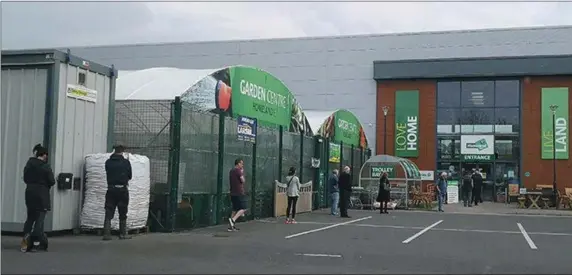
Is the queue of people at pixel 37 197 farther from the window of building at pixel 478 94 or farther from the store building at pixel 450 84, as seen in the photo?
the window of building at pixel 478 94

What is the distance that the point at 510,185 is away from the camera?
117 feet

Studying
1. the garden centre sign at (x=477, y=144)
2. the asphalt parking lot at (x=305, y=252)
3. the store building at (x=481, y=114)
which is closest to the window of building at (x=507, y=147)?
the store building at (x=481, y=114)

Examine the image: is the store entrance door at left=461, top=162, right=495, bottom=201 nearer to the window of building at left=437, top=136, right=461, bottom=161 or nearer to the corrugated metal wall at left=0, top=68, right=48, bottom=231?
the window of building at left=437, top=136, right=461, bottom=161

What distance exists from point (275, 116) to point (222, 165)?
6.09m

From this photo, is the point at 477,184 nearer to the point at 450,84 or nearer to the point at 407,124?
the point at 407,124

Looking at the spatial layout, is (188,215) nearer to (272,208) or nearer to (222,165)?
(222,165)

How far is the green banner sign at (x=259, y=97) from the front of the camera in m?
18.5

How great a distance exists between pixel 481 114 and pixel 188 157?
27.9m

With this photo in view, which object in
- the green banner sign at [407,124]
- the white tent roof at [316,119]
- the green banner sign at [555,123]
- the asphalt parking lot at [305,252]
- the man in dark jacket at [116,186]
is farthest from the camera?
the green banner sign at [407,124]

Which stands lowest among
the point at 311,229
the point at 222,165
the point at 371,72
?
the point at 311,229

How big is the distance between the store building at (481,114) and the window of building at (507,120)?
2.3 inches

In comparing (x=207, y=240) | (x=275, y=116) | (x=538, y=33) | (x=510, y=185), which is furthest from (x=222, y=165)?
(x=538, y=33)

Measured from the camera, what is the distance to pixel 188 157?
1430 cm

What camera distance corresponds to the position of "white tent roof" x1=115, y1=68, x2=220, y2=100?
52.9 feet
